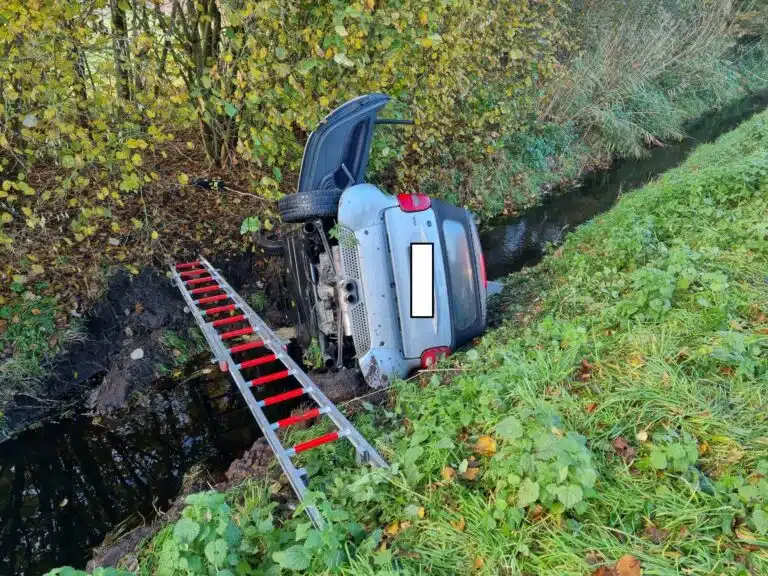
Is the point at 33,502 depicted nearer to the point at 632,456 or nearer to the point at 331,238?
the point at 331,238

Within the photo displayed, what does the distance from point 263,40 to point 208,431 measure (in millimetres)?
3646

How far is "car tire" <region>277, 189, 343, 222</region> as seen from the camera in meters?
3.64

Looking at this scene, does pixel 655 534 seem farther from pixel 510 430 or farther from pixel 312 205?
pixel 312 205

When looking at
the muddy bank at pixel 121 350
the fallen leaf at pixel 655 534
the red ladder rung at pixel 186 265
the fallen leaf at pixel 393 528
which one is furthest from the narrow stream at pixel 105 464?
the fallen leaf at pixel 655 534

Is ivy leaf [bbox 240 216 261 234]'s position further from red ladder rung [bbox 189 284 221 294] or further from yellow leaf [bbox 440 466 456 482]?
yellow leaf [bbox 440 466 456 482]

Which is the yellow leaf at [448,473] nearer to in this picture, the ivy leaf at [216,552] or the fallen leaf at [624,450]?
the fallen leaf at [624,450]

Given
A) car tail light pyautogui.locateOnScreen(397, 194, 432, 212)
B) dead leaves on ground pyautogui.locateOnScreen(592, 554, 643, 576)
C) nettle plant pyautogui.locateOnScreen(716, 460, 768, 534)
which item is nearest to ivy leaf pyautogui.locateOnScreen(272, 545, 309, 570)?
dead leaves on ground pyautogui.locateOnScreen(592, 554, 643, 576)

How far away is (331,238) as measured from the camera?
376cm

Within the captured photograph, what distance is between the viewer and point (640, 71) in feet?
36.5

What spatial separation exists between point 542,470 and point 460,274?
2070mm

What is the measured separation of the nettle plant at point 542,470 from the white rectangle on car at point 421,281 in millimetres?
1552

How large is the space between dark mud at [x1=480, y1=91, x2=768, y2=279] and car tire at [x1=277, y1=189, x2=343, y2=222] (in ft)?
11.2

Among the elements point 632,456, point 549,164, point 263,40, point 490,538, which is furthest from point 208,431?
point 549,164

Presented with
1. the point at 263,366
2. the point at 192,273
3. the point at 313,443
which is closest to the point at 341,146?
the point at 192,273
